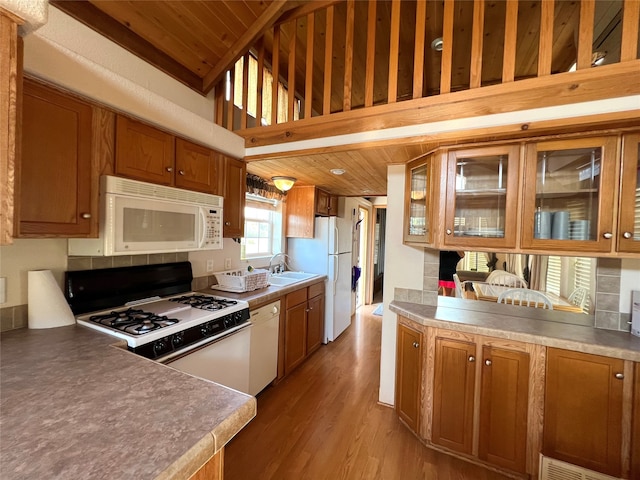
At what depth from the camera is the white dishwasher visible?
87.4 inches

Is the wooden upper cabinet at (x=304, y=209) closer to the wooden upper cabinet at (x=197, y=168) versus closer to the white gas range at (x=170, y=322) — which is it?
the wooden upper cabinet at (x=197, y=168)

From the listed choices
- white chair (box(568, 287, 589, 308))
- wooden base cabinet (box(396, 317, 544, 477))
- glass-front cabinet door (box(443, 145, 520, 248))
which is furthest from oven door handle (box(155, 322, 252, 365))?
white chair (box(568, 287, 589, 308))

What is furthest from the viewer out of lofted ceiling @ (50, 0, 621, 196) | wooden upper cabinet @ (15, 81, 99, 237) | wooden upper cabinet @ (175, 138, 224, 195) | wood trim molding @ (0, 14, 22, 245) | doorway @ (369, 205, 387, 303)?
doorway @ (369, 205, 387, 303)

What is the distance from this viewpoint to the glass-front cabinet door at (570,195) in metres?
1.51

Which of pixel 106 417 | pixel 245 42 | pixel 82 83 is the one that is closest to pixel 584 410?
pixel 106 417

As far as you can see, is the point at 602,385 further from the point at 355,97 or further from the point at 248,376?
the point at 355,97

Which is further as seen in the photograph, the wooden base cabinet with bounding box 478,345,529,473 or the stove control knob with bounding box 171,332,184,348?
the wooden base cabinet with bounding box 478,345,529,473

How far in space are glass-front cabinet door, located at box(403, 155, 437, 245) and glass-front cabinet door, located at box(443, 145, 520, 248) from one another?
0.14 metres

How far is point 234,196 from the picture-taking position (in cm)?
234

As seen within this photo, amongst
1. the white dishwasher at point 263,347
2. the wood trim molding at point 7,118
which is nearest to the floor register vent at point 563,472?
the white dishwasher at point 263,347

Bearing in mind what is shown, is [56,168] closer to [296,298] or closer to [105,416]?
[105,416]

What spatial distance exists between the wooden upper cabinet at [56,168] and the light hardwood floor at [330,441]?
1.69 meters

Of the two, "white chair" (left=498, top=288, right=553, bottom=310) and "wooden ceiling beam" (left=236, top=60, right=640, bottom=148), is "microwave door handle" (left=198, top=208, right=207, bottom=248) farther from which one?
"white chair" (left=498, top=288, right=553, bottom=310)

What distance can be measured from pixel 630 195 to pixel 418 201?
1115 millimetres
